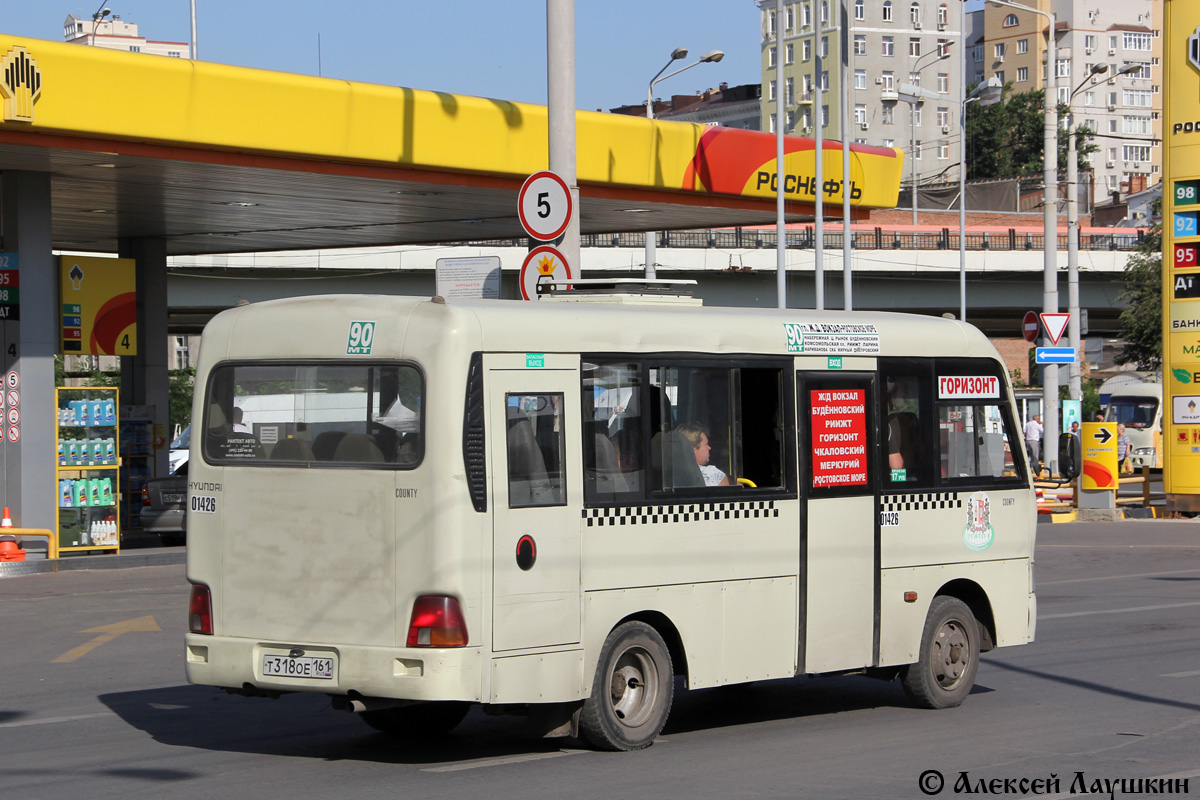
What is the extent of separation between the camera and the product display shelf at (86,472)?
19406mm

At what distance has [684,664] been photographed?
8.44 meters

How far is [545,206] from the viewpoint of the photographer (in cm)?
1210

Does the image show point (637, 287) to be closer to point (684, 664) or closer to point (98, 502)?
point (684, 664)

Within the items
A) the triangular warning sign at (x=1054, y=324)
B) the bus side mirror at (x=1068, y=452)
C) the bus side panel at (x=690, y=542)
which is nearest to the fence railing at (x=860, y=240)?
the triangular warning sign at (x=1054, y=324)

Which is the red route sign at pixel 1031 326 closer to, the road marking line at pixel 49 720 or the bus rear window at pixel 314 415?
the road marking line at pixel 49 720

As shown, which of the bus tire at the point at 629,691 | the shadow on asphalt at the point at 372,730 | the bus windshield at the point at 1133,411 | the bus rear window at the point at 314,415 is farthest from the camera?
the bus windshield at the point at 1133,411

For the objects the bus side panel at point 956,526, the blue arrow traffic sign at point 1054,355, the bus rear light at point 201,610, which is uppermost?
the blue arrow traffic sign at point 1054,355

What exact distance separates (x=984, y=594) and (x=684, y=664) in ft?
8.61

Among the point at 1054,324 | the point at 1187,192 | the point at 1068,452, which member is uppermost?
the point at 1187,192

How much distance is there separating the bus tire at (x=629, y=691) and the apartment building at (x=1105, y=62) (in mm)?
144520

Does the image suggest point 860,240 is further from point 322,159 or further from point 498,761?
point 498,761

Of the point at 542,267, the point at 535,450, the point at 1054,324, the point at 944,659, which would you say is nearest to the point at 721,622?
the point at 535,450

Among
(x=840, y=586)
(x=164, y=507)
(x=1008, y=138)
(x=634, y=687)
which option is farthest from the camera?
(x=1008, y=138)

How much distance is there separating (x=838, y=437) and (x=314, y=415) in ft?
10.4
